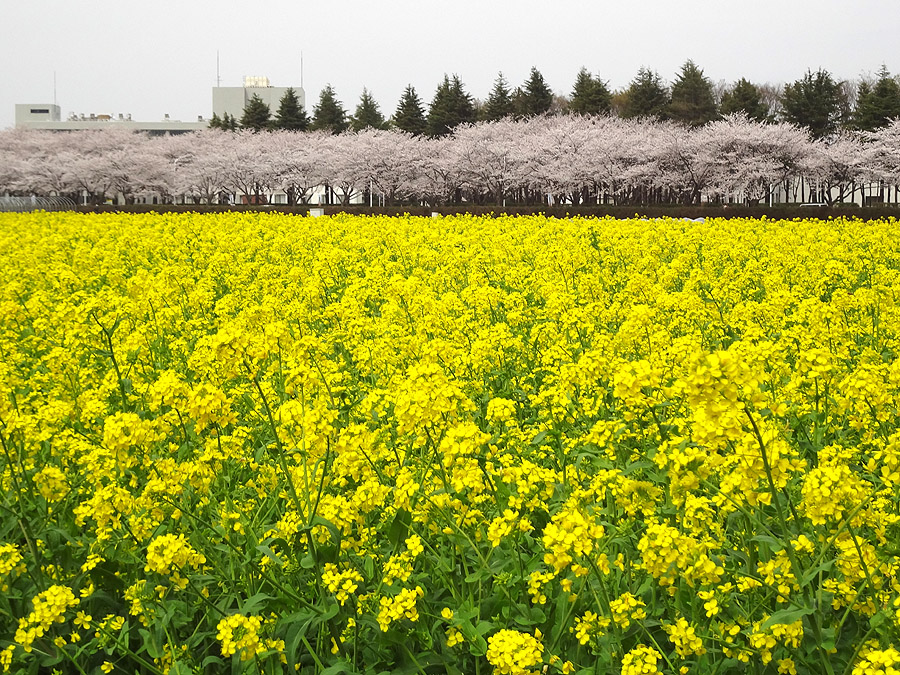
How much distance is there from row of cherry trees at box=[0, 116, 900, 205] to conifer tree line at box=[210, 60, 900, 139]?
3.02 metres

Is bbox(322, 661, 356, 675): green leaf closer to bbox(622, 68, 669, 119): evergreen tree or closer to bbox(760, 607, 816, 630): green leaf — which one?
bbox(760, 607, 816, 630): green leaf

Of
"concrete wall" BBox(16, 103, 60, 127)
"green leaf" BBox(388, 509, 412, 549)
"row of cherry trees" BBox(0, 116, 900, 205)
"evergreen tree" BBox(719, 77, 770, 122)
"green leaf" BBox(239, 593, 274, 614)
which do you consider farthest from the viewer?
"concrete wall" BBox(16, 103, 60, 127)

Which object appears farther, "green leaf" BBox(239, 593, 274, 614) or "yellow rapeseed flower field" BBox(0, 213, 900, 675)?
"green leaf" BBox(239, 593, 274, 614)

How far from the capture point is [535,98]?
188 feet

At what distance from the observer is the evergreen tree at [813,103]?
5122 centimetres

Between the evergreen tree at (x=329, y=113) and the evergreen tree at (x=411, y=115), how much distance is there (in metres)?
5.95

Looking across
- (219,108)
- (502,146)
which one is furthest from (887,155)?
(219,108)

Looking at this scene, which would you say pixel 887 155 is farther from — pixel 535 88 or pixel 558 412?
pixel 558 412

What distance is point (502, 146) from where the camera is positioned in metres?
47.1

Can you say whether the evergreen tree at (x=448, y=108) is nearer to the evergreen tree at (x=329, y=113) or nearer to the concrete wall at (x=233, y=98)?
the evergreen tree at (x=329, y=113)

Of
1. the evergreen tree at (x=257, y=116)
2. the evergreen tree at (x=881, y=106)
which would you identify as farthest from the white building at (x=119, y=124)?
the evergreen tree at (x=881, y=106)

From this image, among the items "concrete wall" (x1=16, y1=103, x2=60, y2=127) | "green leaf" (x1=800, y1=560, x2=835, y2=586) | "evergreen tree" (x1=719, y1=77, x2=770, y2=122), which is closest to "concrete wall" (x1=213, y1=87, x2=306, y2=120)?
"concrete wall" (x1=16, y1=103, x2=60, y2=127)

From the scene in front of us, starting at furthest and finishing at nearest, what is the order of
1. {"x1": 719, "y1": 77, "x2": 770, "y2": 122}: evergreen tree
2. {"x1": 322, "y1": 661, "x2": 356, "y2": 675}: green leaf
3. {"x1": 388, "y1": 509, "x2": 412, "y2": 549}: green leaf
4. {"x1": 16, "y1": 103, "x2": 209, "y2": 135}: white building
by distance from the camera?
{"x1": 16, "y1": 103, "x2": 209, "y2": 135}: white building → {"x1": 719, "y1": 77, "x2": 770, "y2": 122}: evergreen tree → {"x1": 388, "y1": 509, "x2": 412, "y2": 549}: green leaf → {"x1": 322, "y1": 661, "x2": 356, "y2": 675}: green leaf

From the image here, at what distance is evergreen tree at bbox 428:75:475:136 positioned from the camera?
56919 mm
